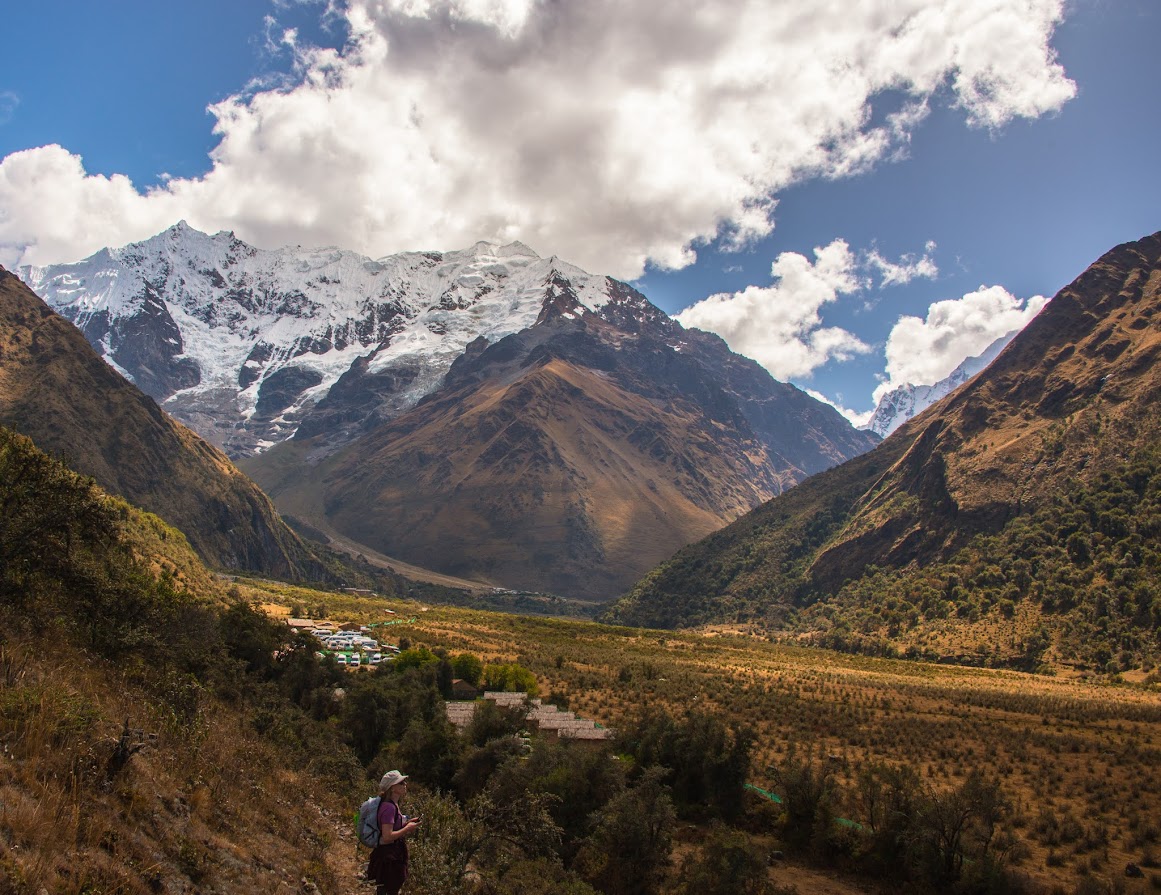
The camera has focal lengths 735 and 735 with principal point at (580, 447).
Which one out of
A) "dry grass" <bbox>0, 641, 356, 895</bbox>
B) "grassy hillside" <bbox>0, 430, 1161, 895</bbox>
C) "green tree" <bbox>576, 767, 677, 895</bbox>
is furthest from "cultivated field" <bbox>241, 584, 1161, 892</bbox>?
"dry grass" <bbox>0, 641, 356, 895</bbox>

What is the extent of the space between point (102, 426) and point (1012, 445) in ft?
640

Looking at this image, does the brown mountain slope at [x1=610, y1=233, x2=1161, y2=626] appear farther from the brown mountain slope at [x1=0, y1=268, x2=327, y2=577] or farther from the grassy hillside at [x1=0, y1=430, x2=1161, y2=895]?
the brown mountain slope at [x1=0, y1=268, x2=327, y2=577]

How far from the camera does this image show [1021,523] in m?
130

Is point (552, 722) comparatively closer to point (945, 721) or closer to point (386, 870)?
point (945, 721)

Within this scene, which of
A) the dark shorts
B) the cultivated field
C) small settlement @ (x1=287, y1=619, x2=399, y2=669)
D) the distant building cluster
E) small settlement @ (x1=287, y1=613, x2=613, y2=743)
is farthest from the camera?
small settlement @ (x1=287, y1=619, x2=399, y2=669)

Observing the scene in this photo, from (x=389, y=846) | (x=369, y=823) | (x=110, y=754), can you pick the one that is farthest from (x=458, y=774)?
(x=369, y=823)

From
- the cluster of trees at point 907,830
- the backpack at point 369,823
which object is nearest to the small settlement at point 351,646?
the cluster of trees at point 907,830

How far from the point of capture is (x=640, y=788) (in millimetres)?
28109

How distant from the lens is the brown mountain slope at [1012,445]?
13400 centimetres

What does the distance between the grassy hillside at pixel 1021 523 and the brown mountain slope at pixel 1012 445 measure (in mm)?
362

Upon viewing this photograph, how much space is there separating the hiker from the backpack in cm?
7

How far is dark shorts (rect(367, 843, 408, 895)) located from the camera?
11219mm

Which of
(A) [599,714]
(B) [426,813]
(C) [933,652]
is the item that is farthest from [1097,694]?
(B) [426,813]

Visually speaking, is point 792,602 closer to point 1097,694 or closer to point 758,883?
point 1097,694
